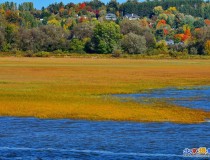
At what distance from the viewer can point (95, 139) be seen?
30.0 m

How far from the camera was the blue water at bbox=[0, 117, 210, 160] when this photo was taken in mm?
26891

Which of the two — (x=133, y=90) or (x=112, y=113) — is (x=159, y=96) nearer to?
(x=133, y=90)

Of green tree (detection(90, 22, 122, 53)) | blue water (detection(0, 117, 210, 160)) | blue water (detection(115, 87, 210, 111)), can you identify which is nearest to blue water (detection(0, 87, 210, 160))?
blue water (detection(0, 117, 210, 160))

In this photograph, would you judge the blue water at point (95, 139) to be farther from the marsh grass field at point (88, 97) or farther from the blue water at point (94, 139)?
the marsh grass field at point (88, 97)

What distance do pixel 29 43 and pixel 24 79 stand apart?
8028cm

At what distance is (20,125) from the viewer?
1324 inches

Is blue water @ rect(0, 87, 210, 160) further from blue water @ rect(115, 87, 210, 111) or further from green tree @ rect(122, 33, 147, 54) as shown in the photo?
green tree @ rect(122, 33, 147, 54)

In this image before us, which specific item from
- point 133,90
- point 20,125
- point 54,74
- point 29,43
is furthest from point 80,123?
point 29,43

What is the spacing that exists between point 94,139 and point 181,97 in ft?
61.5

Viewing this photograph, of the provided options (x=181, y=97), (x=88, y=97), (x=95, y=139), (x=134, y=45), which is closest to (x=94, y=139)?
(x=95, y=139)

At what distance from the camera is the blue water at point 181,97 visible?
43.6 metres

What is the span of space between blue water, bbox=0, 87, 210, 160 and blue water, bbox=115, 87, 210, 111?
8.86m

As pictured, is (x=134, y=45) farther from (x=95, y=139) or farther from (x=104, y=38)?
(x=95, y=139)

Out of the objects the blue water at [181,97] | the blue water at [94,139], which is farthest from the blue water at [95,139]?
the blue water at [181,97]
